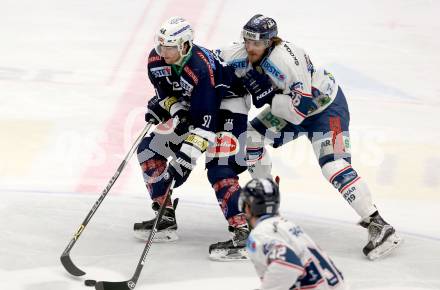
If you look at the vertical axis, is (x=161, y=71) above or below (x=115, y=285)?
above

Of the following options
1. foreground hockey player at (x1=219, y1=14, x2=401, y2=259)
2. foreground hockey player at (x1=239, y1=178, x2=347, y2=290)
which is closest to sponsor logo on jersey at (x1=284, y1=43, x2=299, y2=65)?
foreground hockey player at (x1=219, y1=14, x2=401, y2=259)

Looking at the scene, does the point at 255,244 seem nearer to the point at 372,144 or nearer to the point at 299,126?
the point at 299,126

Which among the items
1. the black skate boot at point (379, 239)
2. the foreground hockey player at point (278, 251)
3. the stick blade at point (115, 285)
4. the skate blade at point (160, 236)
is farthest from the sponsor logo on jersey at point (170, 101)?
the foreground hockey player at point (278, 251)

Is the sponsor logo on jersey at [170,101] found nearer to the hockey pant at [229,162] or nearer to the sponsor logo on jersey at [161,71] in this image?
the sponsor logo on jersey at [161,71]

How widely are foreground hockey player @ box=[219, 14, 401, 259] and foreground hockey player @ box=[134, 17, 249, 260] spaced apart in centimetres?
17

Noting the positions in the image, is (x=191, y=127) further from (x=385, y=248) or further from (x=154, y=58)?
(x=385, y=248)

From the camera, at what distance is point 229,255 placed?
6.25 meters

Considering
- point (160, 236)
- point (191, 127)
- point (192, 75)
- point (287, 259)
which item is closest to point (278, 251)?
point (287, 259)

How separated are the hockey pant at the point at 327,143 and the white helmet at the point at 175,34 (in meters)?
0.91

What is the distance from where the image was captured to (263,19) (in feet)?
20.9

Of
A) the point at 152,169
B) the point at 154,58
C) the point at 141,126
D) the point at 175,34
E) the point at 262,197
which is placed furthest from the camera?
the point at 141,126

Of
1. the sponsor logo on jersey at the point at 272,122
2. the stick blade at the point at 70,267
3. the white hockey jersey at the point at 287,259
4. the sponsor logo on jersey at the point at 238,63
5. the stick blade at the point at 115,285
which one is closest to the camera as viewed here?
the white hockey jersey at the point at 287,259

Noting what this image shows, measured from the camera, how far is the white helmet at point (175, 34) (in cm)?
605

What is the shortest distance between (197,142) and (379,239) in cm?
125
